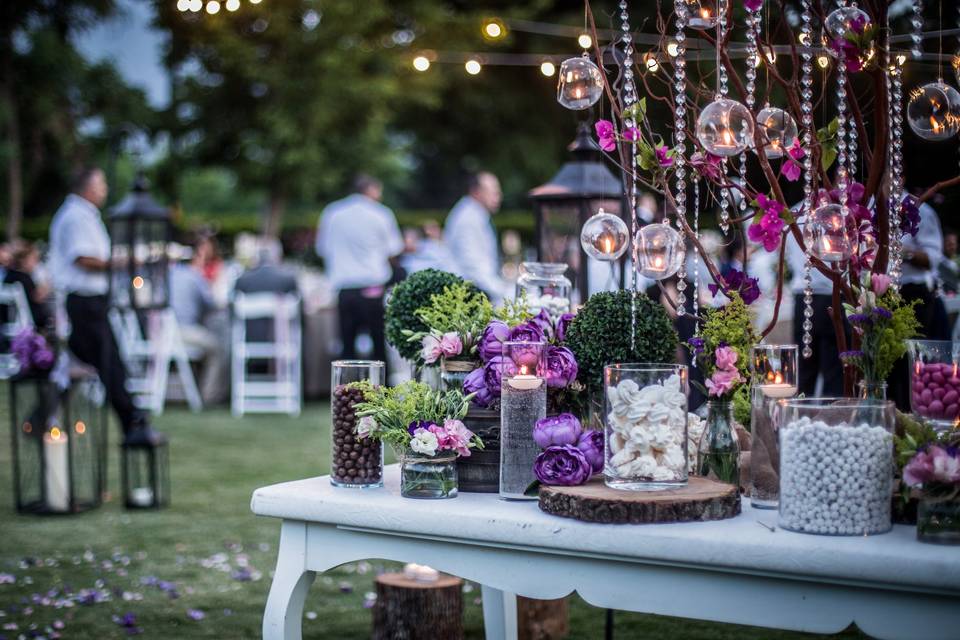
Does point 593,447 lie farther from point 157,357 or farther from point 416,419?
point 157,357

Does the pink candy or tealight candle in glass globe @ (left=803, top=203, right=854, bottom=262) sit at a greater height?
tealight candle in glass globe @ (left=803, top=203, right=854, bottom=262)

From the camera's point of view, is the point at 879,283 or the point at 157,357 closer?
the point at 879,283

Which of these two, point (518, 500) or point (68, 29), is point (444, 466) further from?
point (68, 29)

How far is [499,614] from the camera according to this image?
249cm

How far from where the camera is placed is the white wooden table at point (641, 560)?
144cm

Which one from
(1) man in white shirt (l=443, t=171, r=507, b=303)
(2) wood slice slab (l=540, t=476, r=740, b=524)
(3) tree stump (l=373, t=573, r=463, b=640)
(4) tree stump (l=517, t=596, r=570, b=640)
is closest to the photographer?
(2) wood slice slab (l=540, t=476, r=740, b=524)

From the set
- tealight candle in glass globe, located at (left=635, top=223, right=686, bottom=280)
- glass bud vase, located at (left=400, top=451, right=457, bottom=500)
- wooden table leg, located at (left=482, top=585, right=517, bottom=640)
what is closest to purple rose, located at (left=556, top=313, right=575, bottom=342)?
tealight candle in glass globe, located at (left=635, top=223, right=686, bottom=280)

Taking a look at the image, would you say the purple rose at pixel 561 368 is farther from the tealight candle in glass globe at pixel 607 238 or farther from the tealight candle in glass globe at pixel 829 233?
the tealight candle in glass globe at pixel 829 233

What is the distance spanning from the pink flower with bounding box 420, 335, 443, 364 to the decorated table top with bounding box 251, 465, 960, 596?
27cm

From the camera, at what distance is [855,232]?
5.95 feet

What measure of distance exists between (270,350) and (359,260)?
127 centimetres

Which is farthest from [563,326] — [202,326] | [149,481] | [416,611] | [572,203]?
[202,326]

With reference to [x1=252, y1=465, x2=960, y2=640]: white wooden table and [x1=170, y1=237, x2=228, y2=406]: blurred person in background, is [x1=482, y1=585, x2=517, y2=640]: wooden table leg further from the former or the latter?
[x1=170, y1=237, x2=228, y2=406]: blurred person in background

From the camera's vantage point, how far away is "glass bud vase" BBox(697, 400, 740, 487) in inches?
72.6
